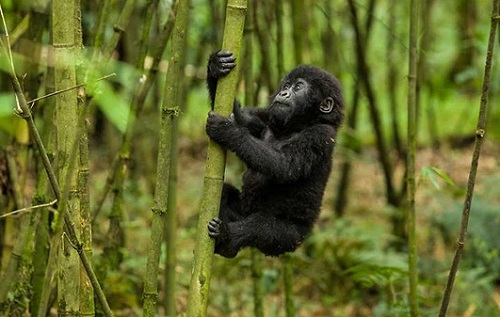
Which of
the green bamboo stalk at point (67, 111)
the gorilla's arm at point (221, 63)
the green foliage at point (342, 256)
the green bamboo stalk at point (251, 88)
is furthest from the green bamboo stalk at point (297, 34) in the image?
the green bamboo stalk at point (67, 111)

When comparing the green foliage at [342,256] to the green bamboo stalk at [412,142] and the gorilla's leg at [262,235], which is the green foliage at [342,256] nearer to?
the green bamboo stalk at [412,142]

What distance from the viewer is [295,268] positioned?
6.98m

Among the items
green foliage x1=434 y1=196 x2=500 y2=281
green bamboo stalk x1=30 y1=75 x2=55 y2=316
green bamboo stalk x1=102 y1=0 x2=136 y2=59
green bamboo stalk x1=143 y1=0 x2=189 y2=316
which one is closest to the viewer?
green bamboo stalk x1=143 y1=0 x2=189 y2=316

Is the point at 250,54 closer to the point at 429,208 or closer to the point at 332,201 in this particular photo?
the point at 429,208

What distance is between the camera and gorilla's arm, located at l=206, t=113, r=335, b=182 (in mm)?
3047

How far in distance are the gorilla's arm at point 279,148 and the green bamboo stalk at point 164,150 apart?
0.60 feet

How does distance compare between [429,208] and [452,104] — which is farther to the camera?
[452,104]

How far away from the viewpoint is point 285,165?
353 cm

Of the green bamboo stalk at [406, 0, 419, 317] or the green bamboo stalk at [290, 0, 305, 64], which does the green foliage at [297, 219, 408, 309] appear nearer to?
the green bamboo stalk at [290, 0, 305, 64]

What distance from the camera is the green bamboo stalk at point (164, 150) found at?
9.62 ft

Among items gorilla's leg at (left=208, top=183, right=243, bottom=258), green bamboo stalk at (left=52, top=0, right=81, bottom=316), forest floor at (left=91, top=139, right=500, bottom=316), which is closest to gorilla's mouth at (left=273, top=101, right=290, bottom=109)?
gorilla's leg at (left=208, top=183, right=243, bottom=258)

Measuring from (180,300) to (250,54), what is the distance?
242cm

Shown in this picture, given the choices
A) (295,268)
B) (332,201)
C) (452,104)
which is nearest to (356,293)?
(295,268)

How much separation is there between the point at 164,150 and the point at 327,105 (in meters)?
1.22
